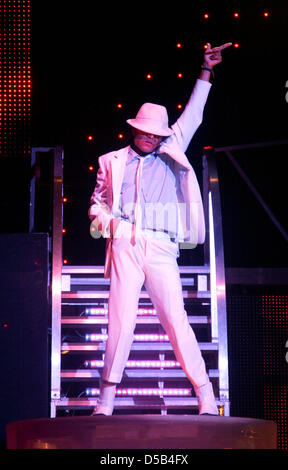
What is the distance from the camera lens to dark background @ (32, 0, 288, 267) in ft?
26.6

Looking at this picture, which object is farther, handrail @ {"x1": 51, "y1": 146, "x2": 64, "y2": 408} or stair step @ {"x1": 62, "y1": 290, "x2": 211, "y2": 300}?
stair step @ {"x1": 62, "y1": 290, "x2": 211, "y2": 300}

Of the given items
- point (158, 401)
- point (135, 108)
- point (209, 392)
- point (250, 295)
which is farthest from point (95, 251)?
point (209, 392)

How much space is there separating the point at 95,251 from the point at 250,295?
7.02ft

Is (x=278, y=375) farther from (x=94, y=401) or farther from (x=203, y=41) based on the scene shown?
(x=203, y=41)

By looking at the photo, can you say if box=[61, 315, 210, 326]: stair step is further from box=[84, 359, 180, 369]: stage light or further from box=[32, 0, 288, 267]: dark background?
box=[32, 0, 288, 267]: dark background

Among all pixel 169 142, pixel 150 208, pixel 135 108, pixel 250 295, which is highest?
pixel 135 108

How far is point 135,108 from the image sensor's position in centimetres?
816

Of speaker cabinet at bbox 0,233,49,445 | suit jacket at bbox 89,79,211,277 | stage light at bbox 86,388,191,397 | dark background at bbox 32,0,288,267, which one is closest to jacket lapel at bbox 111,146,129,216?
suit jacket at bbox 89,79,211,277

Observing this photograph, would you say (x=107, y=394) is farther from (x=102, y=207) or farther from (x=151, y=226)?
(x=102, y=207)

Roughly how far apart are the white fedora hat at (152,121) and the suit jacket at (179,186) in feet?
0.45

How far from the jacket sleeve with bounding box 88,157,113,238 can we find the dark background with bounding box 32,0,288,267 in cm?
258

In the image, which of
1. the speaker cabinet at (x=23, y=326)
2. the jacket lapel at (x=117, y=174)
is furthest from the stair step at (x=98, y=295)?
the jacket lapel at (x=117, y=174)

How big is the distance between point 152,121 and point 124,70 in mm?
2907

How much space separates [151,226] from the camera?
17.7ft
